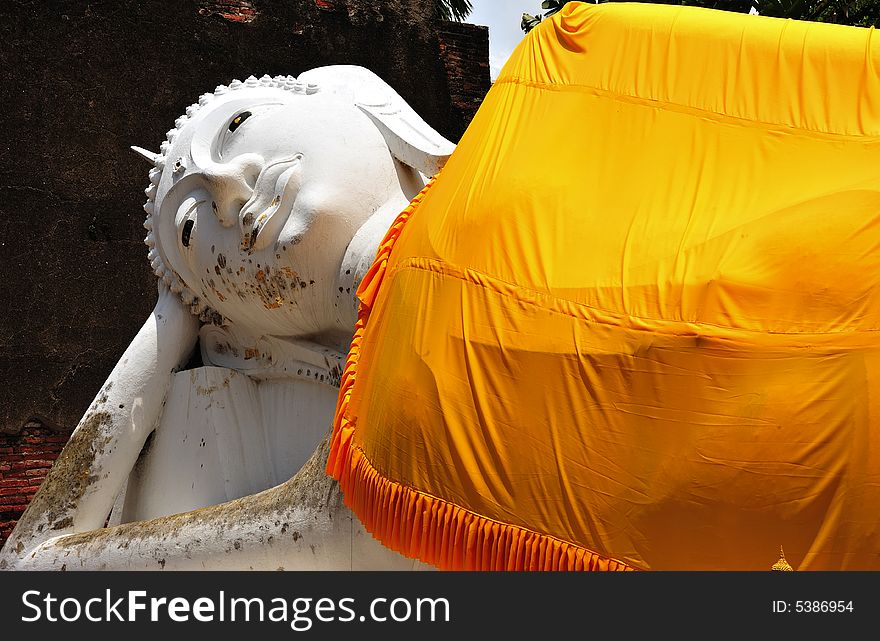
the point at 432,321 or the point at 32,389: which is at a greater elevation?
the point at 432,321

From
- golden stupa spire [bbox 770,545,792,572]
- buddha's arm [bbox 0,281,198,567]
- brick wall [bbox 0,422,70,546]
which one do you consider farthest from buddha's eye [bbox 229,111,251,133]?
brick wall [bbox 0,422,70,546]

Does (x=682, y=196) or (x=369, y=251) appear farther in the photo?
(x=369, y=251)

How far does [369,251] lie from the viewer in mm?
1942

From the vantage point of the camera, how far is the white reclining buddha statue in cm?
191

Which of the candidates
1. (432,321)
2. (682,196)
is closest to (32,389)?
(432,321)

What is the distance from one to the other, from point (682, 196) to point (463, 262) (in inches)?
12.6

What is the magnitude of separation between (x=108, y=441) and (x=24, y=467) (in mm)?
2545

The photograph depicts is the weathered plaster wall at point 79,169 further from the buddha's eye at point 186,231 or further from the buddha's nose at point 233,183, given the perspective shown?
the buddha's nose at point 233,183

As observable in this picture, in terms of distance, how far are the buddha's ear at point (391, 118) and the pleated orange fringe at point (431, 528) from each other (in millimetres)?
387

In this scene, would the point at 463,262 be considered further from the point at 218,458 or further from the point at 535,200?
the point at 218,458

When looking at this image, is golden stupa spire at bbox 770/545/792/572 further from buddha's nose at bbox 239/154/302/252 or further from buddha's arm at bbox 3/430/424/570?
buddha's nose at bbox 239/154/302/252

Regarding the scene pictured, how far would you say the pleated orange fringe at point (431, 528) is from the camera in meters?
1.34

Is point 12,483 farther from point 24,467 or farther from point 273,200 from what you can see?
point 273,200

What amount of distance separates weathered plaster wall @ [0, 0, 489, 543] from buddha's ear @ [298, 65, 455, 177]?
2495mm
